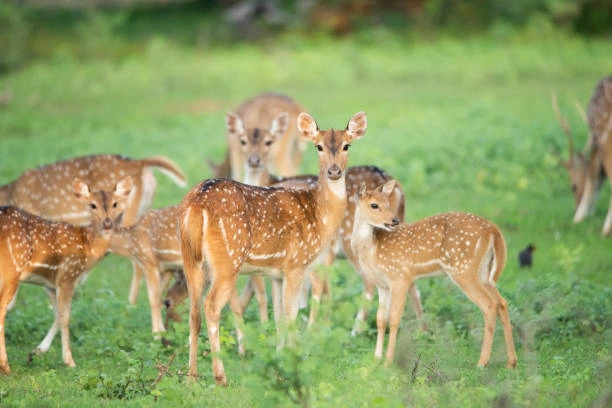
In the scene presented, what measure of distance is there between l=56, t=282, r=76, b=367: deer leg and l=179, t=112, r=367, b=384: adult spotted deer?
1.39 meters

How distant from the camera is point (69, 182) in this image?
11.2m

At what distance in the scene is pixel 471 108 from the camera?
19188 mm

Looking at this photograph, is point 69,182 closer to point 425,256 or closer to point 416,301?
point 416,301

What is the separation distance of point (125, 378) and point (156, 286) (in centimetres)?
211

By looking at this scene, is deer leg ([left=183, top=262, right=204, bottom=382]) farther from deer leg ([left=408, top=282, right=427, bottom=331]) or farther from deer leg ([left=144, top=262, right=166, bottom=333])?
deer leg ([left=408, top=282, right=427, bottom=331])

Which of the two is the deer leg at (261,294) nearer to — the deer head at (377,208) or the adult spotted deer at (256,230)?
the adult spotted deer at (256,230)

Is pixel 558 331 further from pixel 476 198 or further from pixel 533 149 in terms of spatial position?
pixel 533 149

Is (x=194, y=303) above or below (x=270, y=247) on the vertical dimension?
below

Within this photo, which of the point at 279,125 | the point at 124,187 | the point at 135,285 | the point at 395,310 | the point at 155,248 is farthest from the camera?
the point at 279,125

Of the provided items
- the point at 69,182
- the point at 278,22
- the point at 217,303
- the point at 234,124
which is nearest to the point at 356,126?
the point at 217,303

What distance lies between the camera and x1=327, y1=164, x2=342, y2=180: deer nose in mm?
8625

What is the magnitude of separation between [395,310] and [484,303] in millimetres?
737

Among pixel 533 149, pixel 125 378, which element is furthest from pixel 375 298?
pixel 533 149

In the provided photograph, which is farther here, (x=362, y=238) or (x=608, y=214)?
(x=608, y=214)
